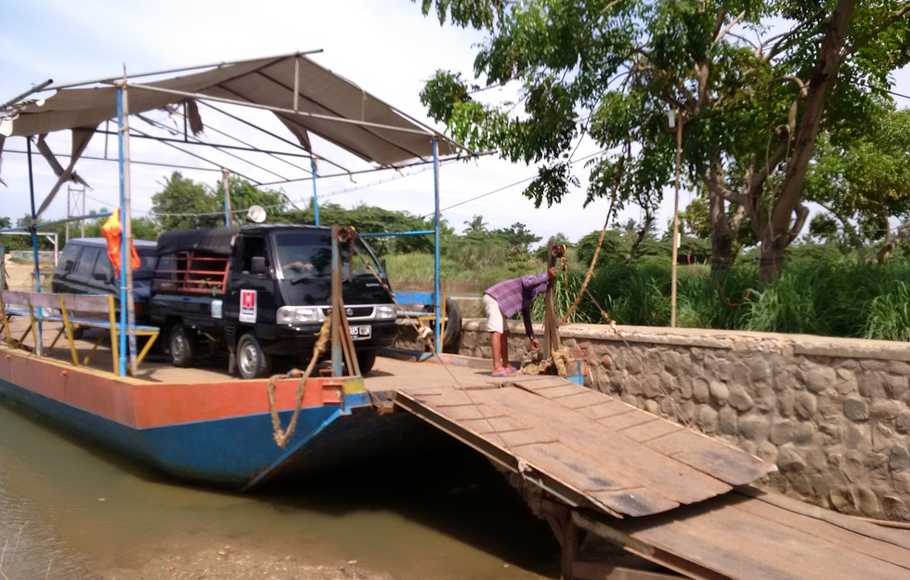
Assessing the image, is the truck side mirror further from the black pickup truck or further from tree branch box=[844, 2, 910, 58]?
tree branch box=[844, 2, 910, 58]

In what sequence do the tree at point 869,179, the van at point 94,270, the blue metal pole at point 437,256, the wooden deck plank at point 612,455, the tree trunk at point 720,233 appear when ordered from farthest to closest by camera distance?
the tree at point 869,179 < the tree trunk at point 720,233 < the van at point 94,270 < the blue metal pole at point 437,256 < the wooden deck plank at point 612,455

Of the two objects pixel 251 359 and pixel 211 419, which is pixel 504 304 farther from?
pixel 211 419

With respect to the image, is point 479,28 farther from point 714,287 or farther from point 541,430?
point 541,430

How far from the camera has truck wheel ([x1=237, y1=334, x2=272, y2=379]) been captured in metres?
6.69

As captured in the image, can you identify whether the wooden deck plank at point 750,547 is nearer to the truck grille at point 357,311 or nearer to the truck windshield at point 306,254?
the truck grille at point 357,311

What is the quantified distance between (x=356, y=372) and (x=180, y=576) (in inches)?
77.1

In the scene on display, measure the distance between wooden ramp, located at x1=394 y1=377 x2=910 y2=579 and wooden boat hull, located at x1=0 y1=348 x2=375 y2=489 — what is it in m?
0.66

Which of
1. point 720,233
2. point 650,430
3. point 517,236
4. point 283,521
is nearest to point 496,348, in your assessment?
point 650,430

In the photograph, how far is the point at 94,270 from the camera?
399 inches

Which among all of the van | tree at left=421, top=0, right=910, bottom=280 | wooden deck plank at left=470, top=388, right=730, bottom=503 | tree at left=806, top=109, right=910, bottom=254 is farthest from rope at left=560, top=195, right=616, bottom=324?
tree at left=806, top=109, right=910, bottom=254

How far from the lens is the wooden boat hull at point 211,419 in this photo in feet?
18.4

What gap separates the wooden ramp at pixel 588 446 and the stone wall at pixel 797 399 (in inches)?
32.0

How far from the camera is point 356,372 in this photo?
575cm

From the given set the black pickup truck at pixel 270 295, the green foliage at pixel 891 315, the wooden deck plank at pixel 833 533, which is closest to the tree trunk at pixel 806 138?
the green foliage at pixel 891 315
